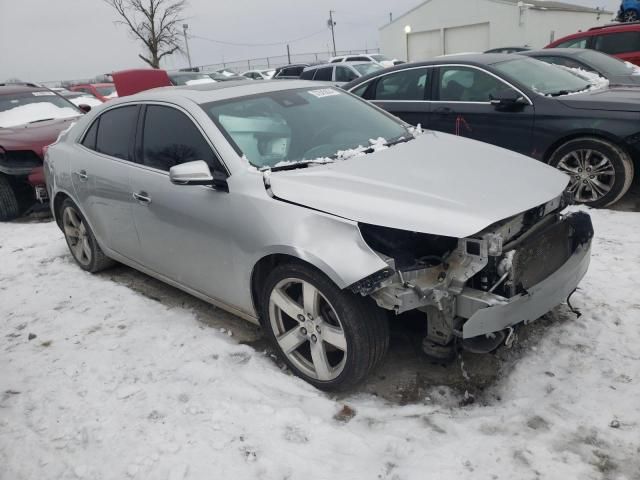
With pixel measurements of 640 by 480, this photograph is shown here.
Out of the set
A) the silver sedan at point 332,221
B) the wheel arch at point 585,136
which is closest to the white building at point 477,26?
the wheel arch at point 585,136

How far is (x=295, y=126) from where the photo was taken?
3.33 m

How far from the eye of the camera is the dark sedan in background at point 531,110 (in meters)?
4.94

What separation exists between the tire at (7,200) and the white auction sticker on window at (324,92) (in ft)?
16.9

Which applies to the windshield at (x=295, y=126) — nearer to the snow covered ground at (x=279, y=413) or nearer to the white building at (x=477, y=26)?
the snow covered ground at (x=279, y=413)

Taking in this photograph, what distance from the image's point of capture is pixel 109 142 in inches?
159

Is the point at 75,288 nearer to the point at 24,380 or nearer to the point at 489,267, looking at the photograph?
the point at 24,380

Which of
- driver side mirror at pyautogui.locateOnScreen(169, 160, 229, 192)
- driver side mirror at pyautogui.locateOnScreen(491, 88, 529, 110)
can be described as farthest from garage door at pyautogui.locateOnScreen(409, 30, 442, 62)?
driver side mirror at pyautogui.locateOnScreen(169, 160, 229, 192)

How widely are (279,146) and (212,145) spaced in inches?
16.1

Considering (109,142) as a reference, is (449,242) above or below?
below

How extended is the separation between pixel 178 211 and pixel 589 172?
4.08m

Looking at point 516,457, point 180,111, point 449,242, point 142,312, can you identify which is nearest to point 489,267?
point 449,242

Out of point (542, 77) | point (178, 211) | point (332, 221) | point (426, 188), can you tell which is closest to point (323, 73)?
point (542, 77)

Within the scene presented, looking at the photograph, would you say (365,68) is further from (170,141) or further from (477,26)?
(477,26)

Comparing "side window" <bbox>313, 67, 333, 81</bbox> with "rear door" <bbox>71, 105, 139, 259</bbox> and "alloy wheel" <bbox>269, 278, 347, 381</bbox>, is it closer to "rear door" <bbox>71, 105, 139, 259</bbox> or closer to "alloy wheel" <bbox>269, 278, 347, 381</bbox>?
"rear door" <bbox>71, 105, 139, 259</bbox>
